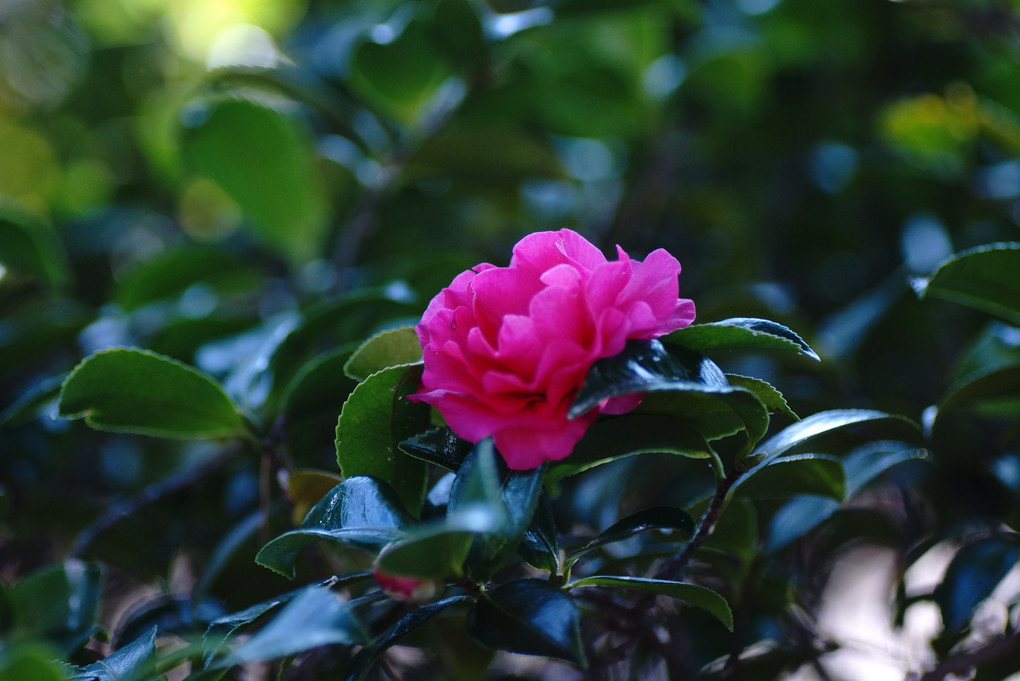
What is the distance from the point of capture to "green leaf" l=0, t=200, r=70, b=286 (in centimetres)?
87

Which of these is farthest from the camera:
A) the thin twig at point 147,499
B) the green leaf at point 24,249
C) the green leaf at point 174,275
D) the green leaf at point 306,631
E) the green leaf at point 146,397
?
the green leaf at point 174,275

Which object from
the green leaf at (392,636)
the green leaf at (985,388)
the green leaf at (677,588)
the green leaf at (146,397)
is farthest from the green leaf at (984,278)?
the green leaf at (146,397)

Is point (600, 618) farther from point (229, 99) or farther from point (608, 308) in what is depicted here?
point (229, 99)

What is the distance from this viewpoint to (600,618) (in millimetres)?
613

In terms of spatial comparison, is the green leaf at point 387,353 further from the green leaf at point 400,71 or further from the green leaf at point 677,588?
the green leaf at point 400,71

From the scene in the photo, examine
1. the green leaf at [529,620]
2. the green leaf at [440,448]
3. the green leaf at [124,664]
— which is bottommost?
the green leaf at [124,664]

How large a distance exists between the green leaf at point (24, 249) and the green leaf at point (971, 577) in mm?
962

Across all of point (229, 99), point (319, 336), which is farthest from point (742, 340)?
point (229, 99)

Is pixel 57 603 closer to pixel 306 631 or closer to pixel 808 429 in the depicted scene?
pixel 306 631

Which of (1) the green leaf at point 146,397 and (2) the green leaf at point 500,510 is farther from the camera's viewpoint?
(1) the green leaf at point 146,397

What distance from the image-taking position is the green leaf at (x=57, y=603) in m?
0.60

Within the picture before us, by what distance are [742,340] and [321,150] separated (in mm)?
897

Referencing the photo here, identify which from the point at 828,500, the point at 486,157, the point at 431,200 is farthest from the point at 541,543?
the point at 431,200

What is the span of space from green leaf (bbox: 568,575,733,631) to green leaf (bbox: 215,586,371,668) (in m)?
0.15
